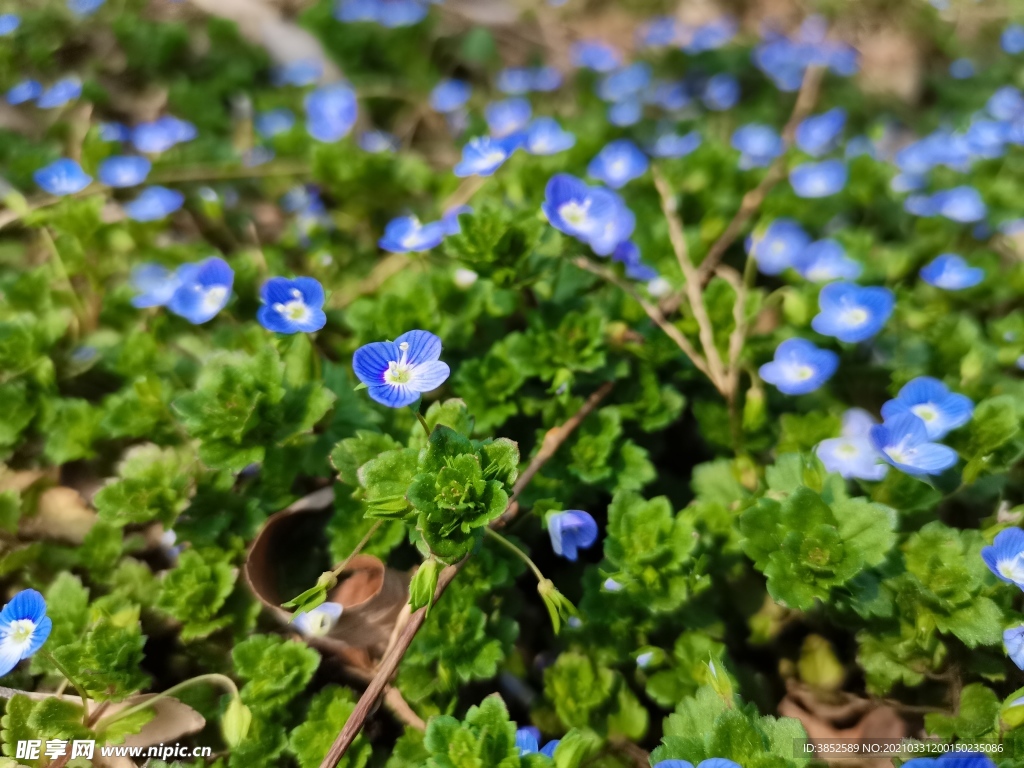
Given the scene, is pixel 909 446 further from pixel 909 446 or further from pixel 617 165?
pixel 617 165

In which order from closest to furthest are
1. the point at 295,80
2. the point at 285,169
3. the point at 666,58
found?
the point at 285,169 → the point at 295,80 → the point at 666,58

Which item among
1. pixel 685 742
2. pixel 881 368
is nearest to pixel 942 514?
pixel 881 368

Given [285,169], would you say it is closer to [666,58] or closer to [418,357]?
[418,357]

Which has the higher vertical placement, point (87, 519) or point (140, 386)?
point (140, 386)

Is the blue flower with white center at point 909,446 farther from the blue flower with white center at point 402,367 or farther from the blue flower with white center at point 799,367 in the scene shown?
the blue flower with white center at point 402,367

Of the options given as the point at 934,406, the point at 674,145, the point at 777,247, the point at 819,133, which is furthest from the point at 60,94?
the point at 934,406

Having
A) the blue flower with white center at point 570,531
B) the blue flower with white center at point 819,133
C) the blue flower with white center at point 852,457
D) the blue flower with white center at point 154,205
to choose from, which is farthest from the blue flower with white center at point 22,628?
the blue flower with white center at point 819,133
